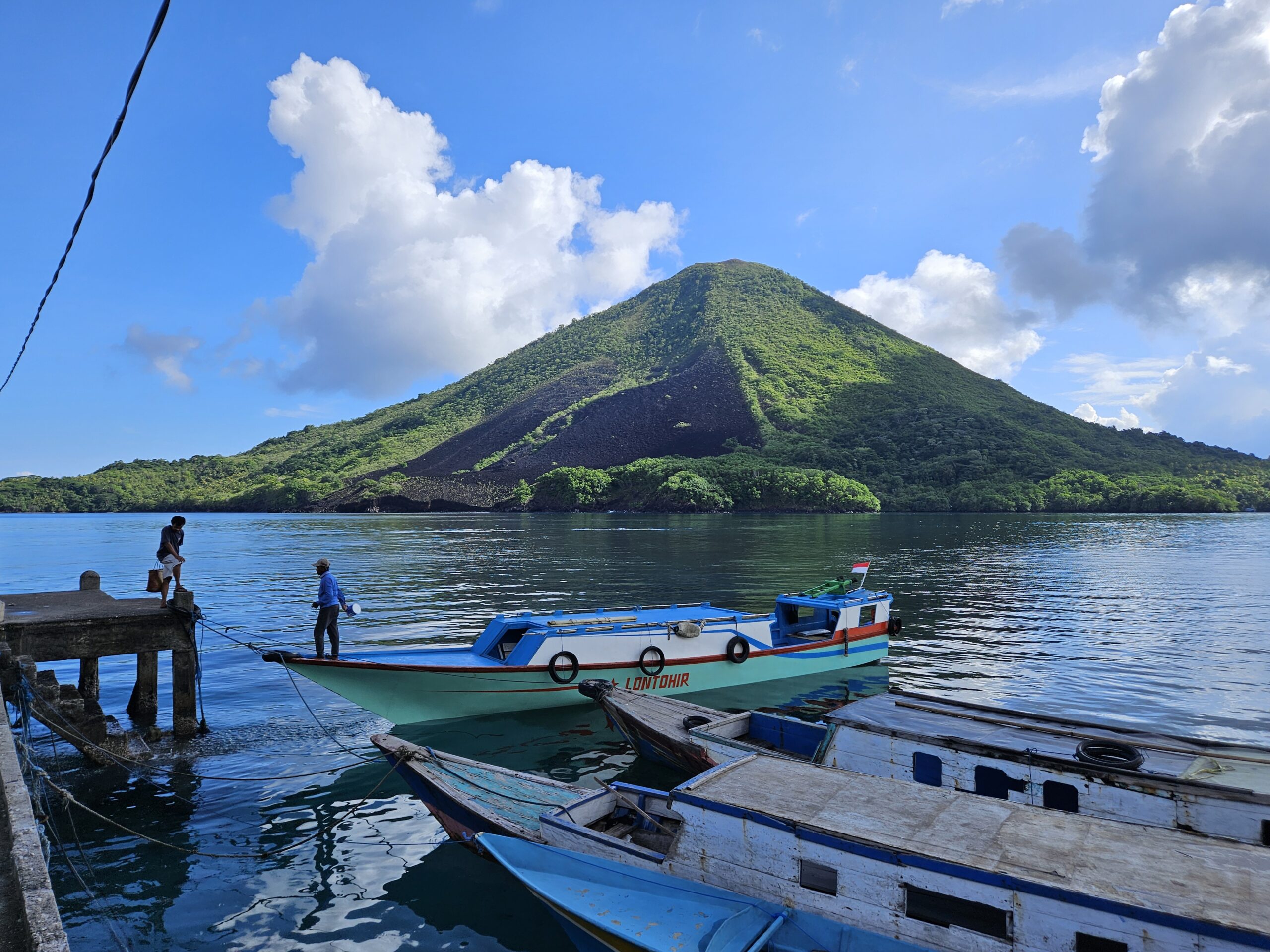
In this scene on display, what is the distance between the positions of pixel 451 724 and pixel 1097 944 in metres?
13.9

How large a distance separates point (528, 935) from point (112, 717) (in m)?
11.7

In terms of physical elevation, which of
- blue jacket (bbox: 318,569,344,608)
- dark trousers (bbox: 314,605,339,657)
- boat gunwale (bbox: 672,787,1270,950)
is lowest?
boat gunwale (bbox: 672,787,1270,950)

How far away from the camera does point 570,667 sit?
17.7 meters

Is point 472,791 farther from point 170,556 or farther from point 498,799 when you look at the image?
point 170,556

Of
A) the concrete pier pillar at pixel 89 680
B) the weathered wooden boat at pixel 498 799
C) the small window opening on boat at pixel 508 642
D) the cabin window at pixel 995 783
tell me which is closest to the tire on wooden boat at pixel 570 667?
the small window opening on boat at pixel 508 642

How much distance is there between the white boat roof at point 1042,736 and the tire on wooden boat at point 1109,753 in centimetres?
12

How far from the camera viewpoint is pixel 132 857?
11.0 metres

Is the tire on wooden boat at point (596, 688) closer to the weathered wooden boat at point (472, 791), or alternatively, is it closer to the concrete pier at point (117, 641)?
the weathered wooden boat at point (472, 791)

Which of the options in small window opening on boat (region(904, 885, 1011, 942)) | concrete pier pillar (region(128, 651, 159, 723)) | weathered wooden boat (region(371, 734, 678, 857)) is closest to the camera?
small window opening on boat (region(904, 885, 1011, 942))

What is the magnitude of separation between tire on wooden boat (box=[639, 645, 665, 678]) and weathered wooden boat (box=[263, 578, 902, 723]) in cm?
2

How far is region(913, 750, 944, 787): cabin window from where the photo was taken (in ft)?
33.5

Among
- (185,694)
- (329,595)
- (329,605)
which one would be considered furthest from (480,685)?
(185,694)

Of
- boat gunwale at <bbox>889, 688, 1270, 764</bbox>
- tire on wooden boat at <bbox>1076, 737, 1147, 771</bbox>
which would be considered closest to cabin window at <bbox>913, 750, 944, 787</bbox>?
boat gunwale at <bbox>889, 688, 1270, 764</bbox>

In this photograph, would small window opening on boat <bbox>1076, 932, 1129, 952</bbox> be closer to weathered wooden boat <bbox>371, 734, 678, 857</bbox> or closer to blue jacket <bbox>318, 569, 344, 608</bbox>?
weathered wooden boat <bbox>371, 734, 678, 857</bbox>
